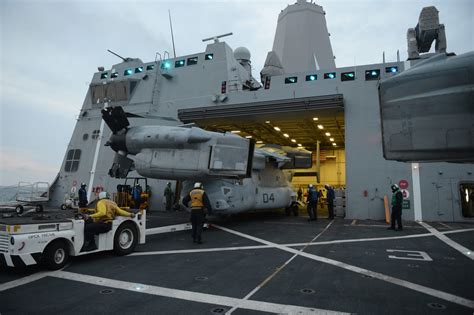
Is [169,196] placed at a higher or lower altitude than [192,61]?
lower

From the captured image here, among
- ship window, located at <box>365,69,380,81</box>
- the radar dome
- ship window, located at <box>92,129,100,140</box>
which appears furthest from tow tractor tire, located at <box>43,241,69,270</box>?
the radar dome

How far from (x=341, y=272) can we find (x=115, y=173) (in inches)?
341

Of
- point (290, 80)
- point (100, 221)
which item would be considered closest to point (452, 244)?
point (100, 221)

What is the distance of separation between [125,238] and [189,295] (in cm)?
373

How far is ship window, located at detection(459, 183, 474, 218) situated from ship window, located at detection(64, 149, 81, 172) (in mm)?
23839

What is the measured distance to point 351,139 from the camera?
16.5 meters

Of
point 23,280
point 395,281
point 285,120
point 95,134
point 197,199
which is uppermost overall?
point 285,120

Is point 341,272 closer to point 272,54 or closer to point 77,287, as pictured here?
point 77,287

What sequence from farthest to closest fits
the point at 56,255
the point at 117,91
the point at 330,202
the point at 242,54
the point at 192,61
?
the point at 242,54
the point at 117,91
the point at 192,61
the point at 330,202
the point at 56,255

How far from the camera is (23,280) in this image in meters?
5.58

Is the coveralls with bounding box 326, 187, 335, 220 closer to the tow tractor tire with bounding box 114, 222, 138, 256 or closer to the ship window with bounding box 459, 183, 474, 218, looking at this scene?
the ship window with bounding box 459, 183, 474, 218

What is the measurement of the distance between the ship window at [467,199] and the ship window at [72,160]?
23.8 metres

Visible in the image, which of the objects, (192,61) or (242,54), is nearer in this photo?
(192,61)

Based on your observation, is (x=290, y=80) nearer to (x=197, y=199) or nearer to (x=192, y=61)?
(x=192, y=61)
